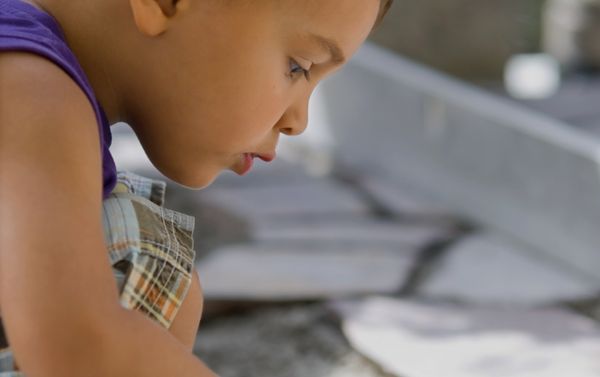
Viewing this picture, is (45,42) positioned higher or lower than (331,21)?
lower

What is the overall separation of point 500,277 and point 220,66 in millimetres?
1946

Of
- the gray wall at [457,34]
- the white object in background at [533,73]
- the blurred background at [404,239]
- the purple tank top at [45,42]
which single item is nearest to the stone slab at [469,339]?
the blurred background at [404,239]

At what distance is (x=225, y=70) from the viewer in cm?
159

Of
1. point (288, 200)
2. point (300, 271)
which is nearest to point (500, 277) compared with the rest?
point (300, 271)

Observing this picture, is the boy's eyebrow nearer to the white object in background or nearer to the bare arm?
the bare arm

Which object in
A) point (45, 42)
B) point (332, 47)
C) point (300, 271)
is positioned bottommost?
point (45, 42)

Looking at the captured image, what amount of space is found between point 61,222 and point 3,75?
19 cm

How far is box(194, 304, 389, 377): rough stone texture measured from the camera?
2.74 m

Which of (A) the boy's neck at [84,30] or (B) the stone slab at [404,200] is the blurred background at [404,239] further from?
(A) the boy's neck at [84,30]

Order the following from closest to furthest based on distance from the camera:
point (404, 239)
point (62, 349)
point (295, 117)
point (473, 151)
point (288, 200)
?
point (62, 349) → point (295, 117) → point (404, 239) → point (473, 151) → point (288, 200)

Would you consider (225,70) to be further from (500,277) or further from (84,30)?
(500,277)

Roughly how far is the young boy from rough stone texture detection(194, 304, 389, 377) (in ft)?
3.27

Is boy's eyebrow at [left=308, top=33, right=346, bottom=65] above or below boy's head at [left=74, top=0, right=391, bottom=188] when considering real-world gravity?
above

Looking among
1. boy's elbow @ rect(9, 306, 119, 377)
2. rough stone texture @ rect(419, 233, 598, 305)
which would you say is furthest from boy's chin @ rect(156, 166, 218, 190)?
rough stone texture @ rect(419, 233, 598, 305)
